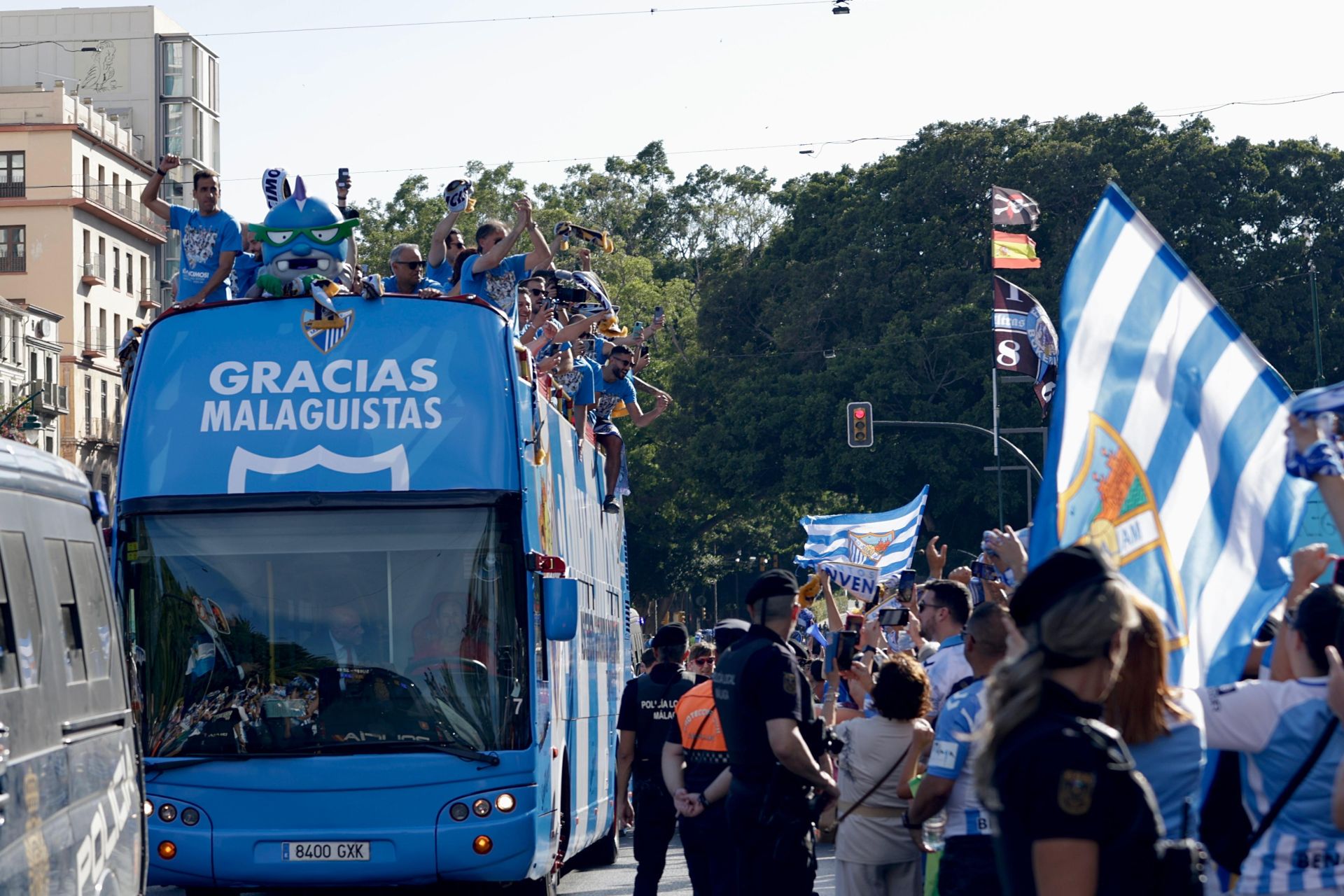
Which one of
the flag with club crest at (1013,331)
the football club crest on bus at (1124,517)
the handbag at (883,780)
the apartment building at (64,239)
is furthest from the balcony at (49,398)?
the football club crest on bus at (1124,517)

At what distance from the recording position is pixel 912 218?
51188mm

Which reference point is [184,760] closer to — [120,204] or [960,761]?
[960,761]

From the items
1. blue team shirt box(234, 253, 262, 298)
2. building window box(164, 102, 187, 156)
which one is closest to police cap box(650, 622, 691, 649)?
blue team shirt box(234, 253, 262, 298)

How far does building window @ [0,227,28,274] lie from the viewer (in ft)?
257

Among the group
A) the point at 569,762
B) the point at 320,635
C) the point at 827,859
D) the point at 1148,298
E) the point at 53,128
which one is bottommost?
the point at 827,859

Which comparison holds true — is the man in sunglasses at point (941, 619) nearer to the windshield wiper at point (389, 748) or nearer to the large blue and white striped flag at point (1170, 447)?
the large blue and white striped flag at point (1170, 447)

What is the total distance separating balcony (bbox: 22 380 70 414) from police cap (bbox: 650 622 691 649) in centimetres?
6360

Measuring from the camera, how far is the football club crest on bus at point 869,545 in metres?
21.5

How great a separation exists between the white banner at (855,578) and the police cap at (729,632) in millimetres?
5780

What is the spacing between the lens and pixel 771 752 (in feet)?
24.7

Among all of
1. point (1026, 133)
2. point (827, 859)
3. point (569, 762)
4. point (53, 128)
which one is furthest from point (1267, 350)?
point (53, 128)

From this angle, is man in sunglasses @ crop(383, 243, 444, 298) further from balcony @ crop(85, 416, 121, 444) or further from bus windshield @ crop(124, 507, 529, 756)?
balcony @ crop(85, 416, 121, 444)

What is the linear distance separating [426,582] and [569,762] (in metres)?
2.16

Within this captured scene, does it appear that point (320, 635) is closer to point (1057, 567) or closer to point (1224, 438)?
point (1224, 438)
